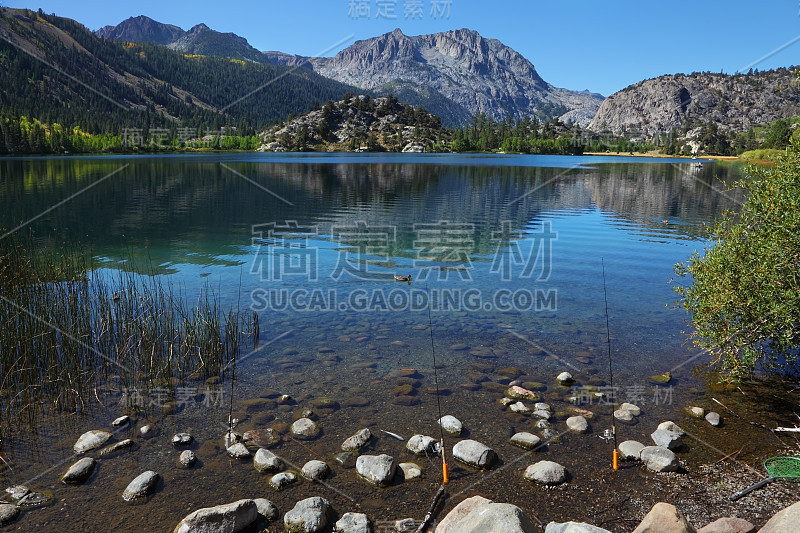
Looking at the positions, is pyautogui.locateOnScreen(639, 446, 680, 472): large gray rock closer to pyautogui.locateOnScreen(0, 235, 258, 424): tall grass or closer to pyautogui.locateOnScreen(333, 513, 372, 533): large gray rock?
pyautogui.locateOnScreen(333, 513, 372, 533): large gray rock

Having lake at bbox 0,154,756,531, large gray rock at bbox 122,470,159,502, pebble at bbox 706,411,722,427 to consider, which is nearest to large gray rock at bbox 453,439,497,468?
lake at bbox 0,154,756,531

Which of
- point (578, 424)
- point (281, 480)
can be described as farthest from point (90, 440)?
point (578, 424)

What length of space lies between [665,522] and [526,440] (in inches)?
143

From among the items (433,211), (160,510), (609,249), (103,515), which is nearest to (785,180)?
(160,510)

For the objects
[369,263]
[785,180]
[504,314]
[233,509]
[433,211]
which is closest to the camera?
[233,509]

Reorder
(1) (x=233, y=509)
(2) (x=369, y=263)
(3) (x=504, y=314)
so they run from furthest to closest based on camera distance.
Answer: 1. (2) (x=369, y=263)
2. (3) (x=504, y=314)
3. (1) (x=233, y=509)

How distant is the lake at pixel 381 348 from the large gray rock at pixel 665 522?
4.91 ft

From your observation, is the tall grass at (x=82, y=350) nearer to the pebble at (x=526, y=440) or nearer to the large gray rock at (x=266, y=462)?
the large gray rock at (x=266, y=462)

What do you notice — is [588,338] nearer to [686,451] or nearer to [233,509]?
[686,451]

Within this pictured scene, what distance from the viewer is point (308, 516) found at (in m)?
7.76

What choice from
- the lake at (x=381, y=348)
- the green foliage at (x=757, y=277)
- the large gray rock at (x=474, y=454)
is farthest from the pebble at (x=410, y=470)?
the green foliage at (x=757, y=277)

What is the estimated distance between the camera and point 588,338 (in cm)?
1680

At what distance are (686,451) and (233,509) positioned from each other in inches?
357

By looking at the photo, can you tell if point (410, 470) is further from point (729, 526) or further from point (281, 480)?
point (729, 526)
